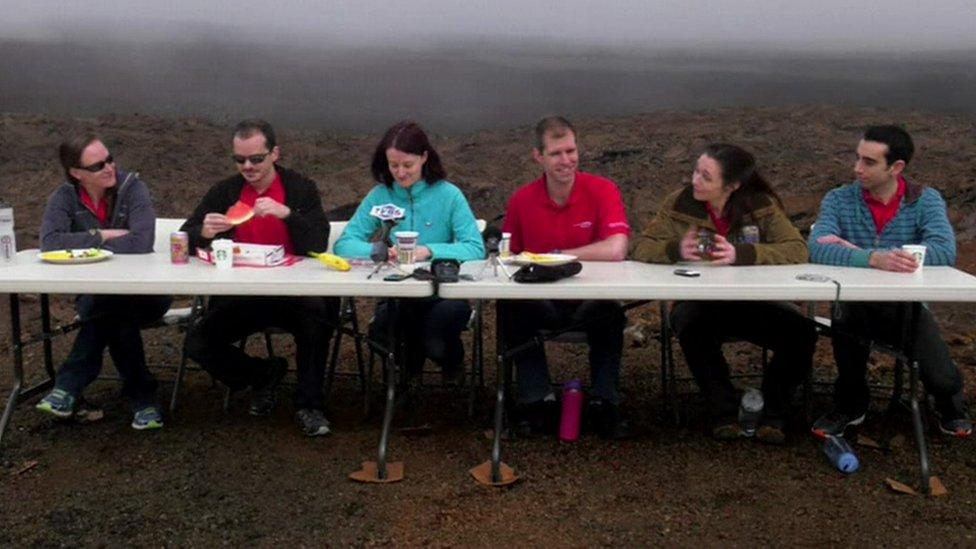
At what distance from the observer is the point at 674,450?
3615 millimetres

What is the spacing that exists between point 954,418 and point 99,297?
330 centimetres

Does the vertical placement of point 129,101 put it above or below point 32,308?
above

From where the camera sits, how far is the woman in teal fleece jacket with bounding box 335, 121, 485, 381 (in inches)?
150

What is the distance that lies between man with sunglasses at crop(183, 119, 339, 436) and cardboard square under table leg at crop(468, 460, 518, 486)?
2.22 ft

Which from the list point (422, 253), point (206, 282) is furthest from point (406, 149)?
point (206, 282)

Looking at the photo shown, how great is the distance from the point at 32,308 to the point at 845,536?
5.13 m

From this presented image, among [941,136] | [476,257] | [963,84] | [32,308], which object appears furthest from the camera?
[941,136]

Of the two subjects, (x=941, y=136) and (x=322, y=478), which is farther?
(x=941, y=136)

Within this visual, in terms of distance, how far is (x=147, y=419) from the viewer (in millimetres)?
3865

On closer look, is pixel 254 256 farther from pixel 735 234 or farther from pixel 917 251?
pixel 917 251

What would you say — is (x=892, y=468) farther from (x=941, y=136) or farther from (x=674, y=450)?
(x=941, y=136)

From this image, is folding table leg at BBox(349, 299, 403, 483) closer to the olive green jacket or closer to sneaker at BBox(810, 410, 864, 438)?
the olive green jacket

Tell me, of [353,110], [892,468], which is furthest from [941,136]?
[892,468]

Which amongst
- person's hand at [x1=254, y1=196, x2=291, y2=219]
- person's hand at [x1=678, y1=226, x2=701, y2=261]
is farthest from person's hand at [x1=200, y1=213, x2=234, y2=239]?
person's hand at [x1=678, y1=226, x2=701, y2=261]
